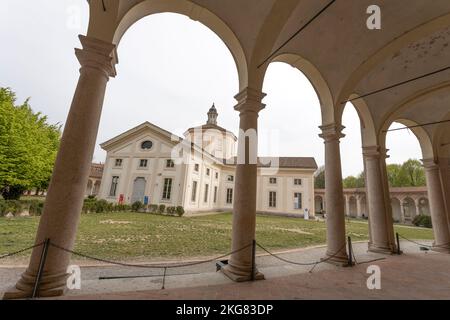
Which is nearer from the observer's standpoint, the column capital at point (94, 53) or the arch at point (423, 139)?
the column capital at point (94, 53)

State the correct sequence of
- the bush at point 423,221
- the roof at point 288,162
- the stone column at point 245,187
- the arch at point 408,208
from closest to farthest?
the stone column at point 245,187
the bush at point 423,221
the roof at point 288,162
the arch at point 408,208

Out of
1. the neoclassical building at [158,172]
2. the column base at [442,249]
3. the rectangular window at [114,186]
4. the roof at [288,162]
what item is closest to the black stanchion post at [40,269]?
the column base at [442,249]

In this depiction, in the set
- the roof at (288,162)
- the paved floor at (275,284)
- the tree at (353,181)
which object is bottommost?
the paved floor at (275,284)

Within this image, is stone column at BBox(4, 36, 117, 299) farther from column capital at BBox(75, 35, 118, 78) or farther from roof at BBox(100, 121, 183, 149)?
roof at BBox(100, 121, 183, 149)

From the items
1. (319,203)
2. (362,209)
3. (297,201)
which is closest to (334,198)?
(297,201)

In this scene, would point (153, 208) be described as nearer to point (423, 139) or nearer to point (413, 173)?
point (423, 139)

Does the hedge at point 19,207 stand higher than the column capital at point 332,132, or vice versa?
the column capital at point 332,132

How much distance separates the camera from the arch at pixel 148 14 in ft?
11.7

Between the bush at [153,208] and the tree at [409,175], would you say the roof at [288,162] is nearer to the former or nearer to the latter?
the bush at [153,208]

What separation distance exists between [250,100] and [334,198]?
375cm

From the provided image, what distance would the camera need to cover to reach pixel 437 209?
29.7 feet

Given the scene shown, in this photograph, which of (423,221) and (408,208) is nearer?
Answer: (423,221)

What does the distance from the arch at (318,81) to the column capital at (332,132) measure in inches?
6.0

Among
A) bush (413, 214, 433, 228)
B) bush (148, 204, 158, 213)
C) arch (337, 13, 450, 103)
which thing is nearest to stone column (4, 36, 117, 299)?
arch (337, 13, 450, 103)
